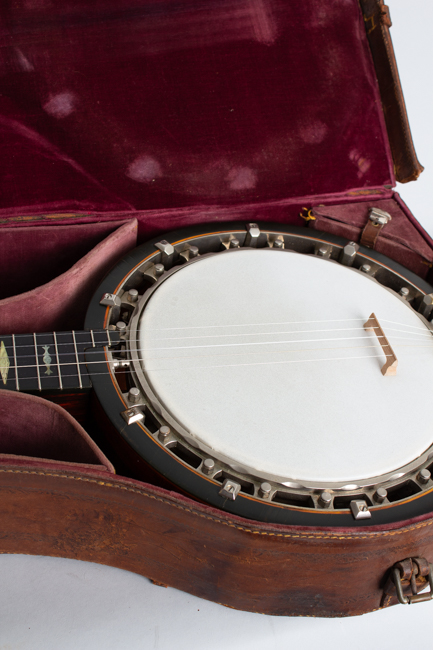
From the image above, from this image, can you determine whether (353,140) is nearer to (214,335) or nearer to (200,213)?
(200,213)

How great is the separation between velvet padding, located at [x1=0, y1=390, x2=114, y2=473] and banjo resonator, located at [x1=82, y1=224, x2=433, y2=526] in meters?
0.09

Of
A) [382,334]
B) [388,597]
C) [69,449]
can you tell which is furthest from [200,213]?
[388,597]

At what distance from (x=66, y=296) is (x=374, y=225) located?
3.26 ft

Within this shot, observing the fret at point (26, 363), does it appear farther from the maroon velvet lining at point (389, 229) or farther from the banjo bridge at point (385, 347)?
the maroon velvet lining at point (389, 229)

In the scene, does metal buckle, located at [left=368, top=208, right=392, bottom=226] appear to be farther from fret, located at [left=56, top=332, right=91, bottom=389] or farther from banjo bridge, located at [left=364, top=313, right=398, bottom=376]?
fret, located at [left=56, top=332, right=91, bottom=389]

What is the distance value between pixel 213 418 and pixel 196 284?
0.43 m

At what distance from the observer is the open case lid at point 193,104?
174 centimetres

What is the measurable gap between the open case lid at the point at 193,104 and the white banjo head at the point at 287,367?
38 cm

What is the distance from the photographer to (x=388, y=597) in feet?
4.52

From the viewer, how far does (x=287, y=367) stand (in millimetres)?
1430

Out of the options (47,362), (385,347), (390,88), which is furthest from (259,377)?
(390,88)

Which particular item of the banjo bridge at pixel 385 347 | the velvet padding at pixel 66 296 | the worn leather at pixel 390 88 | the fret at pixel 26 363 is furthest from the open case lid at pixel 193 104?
the banjo bridge at pixel 385 347

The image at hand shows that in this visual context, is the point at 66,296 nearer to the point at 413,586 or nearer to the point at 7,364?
the point at 7,364

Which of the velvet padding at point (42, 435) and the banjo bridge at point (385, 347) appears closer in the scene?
the velvet padding at point (42, 435)
